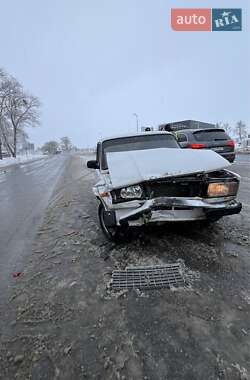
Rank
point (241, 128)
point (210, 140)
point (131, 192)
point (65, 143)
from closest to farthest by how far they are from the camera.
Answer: point (131, 192), point (210, 140), point (241, 128), point (65, 143)

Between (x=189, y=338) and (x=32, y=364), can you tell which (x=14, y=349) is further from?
(x=189, y=338)

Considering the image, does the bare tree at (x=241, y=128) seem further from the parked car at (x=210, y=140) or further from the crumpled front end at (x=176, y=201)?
the crumpled front end at (x=176, y=201)

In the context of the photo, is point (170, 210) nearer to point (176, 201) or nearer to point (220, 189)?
point (176, 201)

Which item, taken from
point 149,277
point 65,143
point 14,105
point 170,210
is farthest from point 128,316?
point 65,143

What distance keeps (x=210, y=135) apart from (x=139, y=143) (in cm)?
513

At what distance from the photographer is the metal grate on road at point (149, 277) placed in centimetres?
267

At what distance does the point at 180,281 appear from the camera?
8.89ft

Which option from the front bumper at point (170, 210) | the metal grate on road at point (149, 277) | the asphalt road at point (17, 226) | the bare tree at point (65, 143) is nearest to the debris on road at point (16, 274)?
the asphalt road at point (17, 226)

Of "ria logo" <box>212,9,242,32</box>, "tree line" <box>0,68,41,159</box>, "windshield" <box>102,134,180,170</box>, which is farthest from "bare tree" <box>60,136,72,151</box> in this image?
"windshield" <box>102,134,180,170</box>

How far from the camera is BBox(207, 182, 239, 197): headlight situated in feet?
10.2

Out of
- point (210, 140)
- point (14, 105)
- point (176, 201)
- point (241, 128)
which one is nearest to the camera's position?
point (176, 201)

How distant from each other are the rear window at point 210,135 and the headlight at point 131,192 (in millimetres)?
6126

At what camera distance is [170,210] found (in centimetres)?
303

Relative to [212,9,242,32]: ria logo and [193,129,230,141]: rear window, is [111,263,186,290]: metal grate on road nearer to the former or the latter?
[193,129,230,141]: rear window
